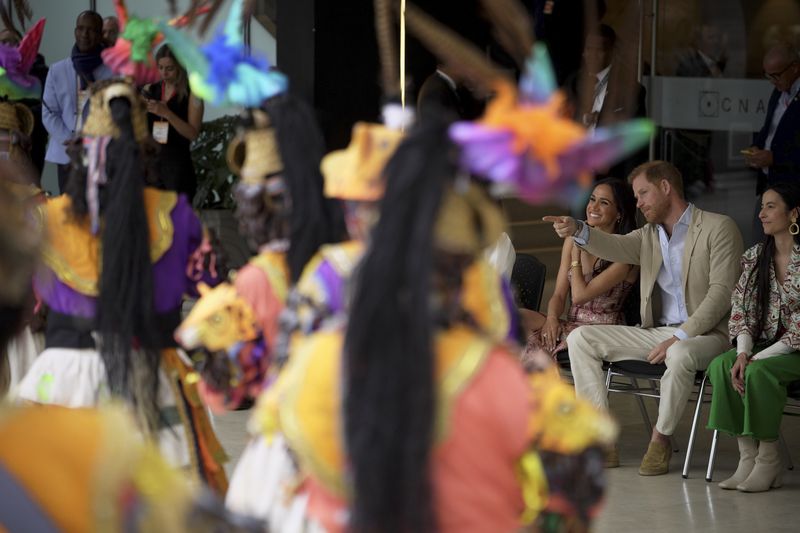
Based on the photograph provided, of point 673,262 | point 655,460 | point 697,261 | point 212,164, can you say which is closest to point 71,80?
point 212,164

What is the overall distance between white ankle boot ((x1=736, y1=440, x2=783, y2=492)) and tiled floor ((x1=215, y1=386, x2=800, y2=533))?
40mm

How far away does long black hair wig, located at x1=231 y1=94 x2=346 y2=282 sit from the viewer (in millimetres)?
3650

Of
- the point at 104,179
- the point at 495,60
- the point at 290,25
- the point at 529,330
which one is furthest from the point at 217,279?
the point at 495,60

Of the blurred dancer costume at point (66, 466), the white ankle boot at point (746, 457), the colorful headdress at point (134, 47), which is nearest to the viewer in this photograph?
the blurred dancer costume at point (66, 466)

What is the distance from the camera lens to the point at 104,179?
4250 millimetres

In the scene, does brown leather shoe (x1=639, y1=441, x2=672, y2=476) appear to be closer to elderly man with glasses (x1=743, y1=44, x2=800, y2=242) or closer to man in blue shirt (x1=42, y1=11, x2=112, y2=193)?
elderly man with glasses (x1=743, y1=44, x2=800, y2=242)

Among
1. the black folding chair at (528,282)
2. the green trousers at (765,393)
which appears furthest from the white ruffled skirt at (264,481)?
the black folding chair at (528,282)

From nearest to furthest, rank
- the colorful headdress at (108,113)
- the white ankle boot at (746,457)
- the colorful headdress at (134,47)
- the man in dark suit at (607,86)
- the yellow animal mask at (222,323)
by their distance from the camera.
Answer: the yellow animal mask at (222,323) < the colorful headdress at (108,113) < the colorful headdress at (134,47) < the white ankle boot at (746,457) < the man in dark suit at (607,86)

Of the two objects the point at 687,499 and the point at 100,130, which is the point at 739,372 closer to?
the point at 687,499

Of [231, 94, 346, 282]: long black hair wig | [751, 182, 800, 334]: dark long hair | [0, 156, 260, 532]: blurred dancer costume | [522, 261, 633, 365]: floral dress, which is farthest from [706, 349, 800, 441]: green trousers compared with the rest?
[0, 156, 260, 532]: blurred dancer costume

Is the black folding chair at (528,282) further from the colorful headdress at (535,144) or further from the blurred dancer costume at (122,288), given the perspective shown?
the colorful headdress at (535,144)

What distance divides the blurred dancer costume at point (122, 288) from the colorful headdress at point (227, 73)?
1.37 feet

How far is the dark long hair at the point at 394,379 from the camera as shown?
2270 mm

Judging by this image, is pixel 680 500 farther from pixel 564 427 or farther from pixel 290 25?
pixel 290 25
